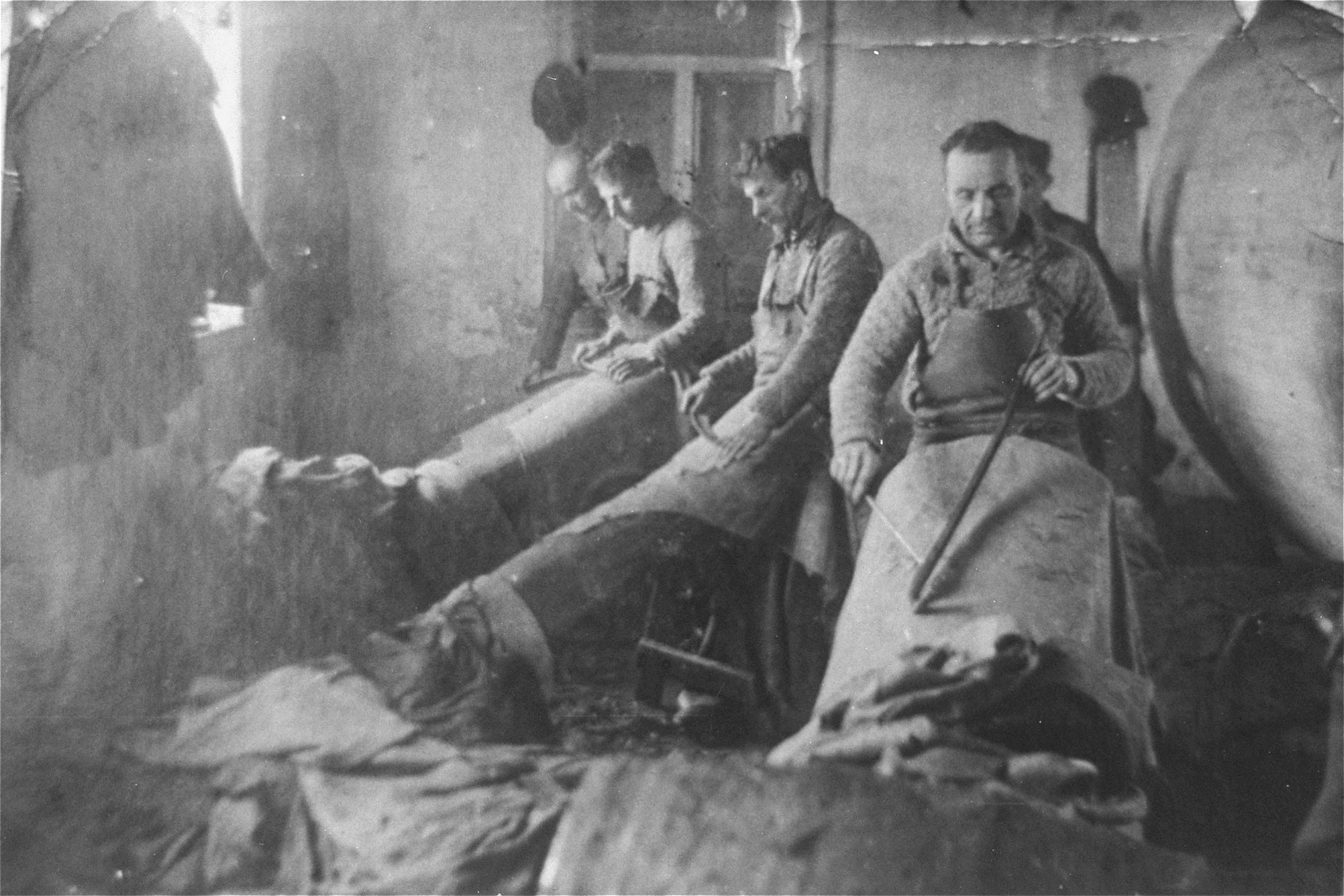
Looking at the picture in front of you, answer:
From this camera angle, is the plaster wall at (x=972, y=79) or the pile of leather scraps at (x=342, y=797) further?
the plaster wall at (x=972, y=79)

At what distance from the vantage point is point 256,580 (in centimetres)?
399

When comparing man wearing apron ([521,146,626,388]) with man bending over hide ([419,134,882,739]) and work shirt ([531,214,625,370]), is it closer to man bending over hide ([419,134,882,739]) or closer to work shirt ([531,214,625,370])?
work shirt ([531,214,625,370])

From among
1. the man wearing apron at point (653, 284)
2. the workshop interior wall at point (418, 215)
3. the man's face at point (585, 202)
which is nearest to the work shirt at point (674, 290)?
the man wearing apron at point (653, 284)

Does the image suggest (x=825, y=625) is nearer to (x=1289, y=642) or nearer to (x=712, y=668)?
(x=712, y=668)

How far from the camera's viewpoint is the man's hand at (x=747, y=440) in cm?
394

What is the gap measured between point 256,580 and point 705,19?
5.72ft

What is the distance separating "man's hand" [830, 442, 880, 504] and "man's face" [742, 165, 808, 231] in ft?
1.86

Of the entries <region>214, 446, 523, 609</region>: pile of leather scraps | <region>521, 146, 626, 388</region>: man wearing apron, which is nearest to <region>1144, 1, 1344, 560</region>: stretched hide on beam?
<region>521, 146, 626, 388</region>: man wearing apron

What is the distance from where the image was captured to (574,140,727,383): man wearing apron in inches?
157

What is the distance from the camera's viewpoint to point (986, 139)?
3.89 m

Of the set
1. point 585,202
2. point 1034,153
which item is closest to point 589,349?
point 585,202

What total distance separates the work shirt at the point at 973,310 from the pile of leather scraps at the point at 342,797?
109 cm

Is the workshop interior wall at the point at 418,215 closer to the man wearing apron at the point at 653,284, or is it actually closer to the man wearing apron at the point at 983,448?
the man wearing apron at the point at 653,284

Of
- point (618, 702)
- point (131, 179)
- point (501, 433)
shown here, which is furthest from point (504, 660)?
point (131, 179)
